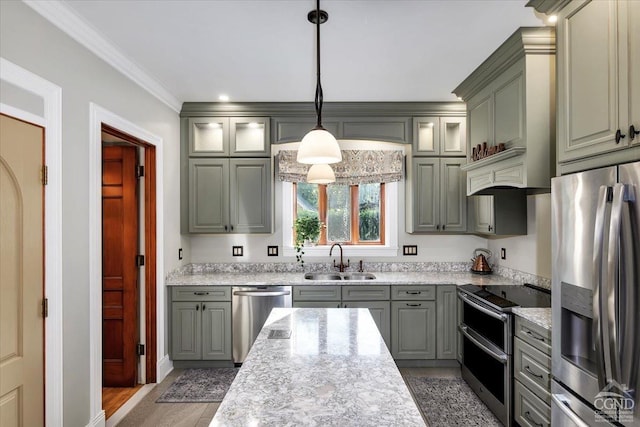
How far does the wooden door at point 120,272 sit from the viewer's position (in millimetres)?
3176

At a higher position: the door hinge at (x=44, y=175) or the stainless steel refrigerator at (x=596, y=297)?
the door hinge at (x=44, y=175)

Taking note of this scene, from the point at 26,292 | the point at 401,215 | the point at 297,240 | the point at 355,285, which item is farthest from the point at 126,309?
the point at 401,215

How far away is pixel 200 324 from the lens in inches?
137

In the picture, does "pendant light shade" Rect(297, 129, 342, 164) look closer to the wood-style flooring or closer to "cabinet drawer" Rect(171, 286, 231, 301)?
"cabinet drawer" Rect(171, 286, 231, 301)

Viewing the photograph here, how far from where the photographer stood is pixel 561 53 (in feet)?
5.99

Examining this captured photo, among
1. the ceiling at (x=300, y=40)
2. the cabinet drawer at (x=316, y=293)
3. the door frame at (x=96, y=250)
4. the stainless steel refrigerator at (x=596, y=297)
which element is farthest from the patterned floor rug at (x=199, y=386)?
the ceiling at (x=300, y=40)

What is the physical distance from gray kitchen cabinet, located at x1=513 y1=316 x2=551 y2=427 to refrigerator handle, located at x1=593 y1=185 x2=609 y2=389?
0.64 m

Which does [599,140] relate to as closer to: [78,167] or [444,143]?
[444,143]

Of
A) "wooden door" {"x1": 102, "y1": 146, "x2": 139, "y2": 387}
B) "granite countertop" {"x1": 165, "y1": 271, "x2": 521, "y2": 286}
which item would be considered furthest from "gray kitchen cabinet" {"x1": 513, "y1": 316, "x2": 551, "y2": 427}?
"wooden door" {"x1": 102, "y1": 146, "x2": 139, "y2": 387}

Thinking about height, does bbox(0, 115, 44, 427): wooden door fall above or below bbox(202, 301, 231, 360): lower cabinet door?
above

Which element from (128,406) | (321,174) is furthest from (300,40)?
(128,406)

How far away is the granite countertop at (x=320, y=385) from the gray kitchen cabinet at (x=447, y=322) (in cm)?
179

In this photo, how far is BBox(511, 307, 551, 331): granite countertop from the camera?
6.90ft

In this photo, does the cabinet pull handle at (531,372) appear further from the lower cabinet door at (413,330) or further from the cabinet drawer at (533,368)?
the lower cabinet door at (413,330)
